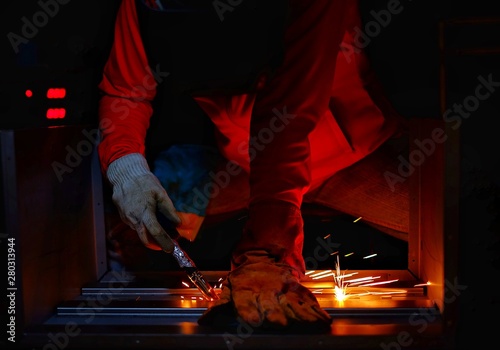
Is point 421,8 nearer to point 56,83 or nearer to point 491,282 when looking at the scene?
point 491,282

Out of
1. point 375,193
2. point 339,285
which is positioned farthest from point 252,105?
point 339,285

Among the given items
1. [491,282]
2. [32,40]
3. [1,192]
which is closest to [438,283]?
[491,282]

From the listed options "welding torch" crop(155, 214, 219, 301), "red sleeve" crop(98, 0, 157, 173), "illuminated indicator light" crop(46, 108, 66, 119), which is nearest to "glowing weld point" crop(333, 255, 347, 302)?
"welding torch" crop(155, 214, 219, 301)

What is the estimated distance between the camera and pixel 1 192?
6.79 ft

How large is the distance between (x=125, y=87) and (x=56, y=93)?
10.8 inches

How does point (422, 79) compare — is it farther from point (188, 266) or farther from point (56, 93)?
point (56, 93)

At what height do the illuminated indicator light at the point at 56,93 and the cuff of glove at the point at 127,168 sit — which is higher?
the illuminated indicator light at the point at 56,93

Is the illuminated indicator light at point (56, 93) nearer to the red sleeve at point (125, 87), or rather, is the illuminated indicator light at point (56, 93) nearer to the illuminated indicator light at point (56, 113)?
the illuminated indicator light at point (56, 113)

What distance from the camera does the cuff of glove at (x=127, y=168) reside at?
2.43 m

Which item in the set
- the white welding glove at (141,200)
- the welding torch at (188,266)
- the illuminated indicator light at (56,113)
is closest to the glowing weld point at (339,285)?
the welding torch at (188,266)

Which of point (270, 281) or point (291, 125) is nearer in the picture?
point (270, 281)

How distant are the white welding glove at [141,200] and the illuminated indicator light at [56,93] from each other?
10.8 inches

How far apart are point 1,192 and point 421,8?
127cm

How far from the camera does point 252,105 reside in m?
2.55
